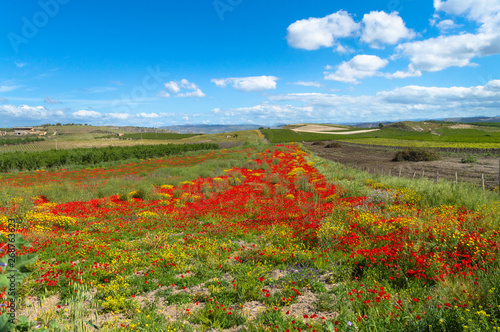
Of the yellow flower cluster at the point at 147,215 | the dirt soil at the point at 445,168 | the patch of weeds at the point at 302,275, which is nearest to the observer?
the patch of weeds at the point at 302,275

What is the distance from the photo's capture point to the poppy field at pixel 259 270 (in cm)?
410

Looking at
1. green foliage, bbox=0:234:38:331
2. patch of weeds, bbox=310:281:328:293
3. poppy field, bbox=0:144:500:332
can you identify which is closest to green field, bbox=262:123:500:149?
poppy field, bbox=0:144:500:332

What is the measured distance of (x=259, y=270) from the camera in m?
6.18

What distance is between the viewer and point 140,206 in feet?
43.7

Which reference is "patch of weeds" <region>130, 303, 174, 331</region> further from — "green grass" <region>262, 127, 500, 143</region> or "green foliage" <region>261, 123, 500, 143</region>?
"green foliage" <region>261, 123, 500, 143</region>

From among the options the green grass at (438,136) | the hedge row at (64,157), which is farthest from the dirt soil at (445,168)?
the hedge row at (64,157)

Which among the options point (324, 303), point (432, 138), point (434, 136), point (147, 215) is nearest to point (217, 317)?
point (324, 303)

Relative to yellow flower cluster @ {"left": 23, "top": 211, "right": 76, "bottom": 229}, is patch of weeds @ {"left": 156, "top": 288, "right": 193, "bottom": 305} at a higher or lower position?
lower

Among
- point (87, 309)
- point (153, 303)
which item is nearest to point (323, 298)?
point (153, 303)

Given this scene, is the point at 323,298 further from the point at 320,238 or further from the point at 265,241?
the point at 265,241

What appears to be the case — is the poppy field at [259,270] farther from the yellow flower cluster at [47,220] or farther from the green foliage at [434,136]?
the green foliage at [434,136]

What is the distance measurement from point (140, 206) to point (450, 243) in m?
13.0

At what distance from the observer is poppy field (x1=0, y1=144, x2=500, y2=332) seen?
410cm

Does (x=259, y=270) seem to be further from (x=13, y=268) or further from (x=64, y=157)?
(x=64, y=157)
